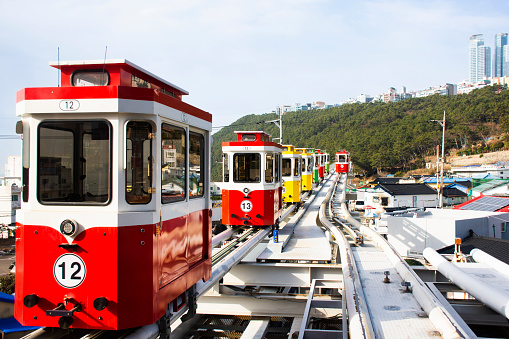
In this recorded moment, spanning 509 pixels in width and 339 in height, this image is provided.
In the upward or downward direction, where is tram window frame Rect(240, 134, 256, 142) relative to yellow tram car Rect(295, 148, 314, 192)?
upward

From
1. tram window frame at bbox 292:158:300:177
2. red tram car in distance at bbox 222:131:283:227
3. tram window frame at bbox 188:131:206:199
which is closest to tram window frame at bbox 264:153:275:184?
red tram car in distance at bbox 222:131:283:227

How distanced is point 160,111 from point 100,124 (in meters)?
0.57

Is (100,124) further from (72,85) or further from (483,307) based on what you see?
(483,307)

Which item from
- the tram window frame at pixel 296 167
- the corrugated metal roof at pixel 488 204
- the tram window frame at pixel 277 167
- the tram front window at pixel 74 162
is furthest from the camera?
the corrugated metal roof at pixel 488 204

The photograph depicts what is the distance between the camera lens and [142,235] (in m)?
3.92

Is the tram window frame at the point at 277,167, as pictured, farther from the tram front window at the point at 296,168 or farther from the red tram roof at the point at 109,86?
the red tram roof at the point at 109,86

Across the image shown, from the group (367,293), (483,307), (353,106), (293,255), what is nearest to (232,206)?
(293,255)

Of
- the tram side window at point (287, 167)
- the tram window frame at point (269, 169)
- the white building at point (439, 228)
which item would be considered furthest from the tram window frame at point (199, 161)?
the white building at point (439, 228)

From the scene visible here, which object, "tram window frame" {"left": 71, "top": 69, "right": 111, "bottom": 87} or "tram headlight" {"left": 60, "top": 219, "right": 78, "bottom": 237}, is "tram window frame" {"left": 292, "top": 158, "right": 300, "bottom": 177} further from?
"tram headlight" {"left": 60, "top": 219, "right": 78, "bottom": 237}

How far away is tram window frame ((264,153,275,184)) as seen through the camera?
33.9 feet

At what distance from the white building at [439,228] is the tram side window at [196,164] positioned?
14.0 meters

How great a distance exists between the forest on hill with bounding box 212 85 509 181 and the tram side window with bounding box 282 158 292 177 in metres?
48.1

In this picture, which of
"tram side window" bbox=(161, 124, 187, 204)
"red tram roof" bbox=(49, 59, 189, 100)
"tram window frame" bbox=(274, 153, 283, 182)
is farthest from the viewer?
"tram window frame" bbox=(274, 153, 283, 182)

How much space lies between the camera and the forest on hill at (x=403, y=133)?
78938mm
